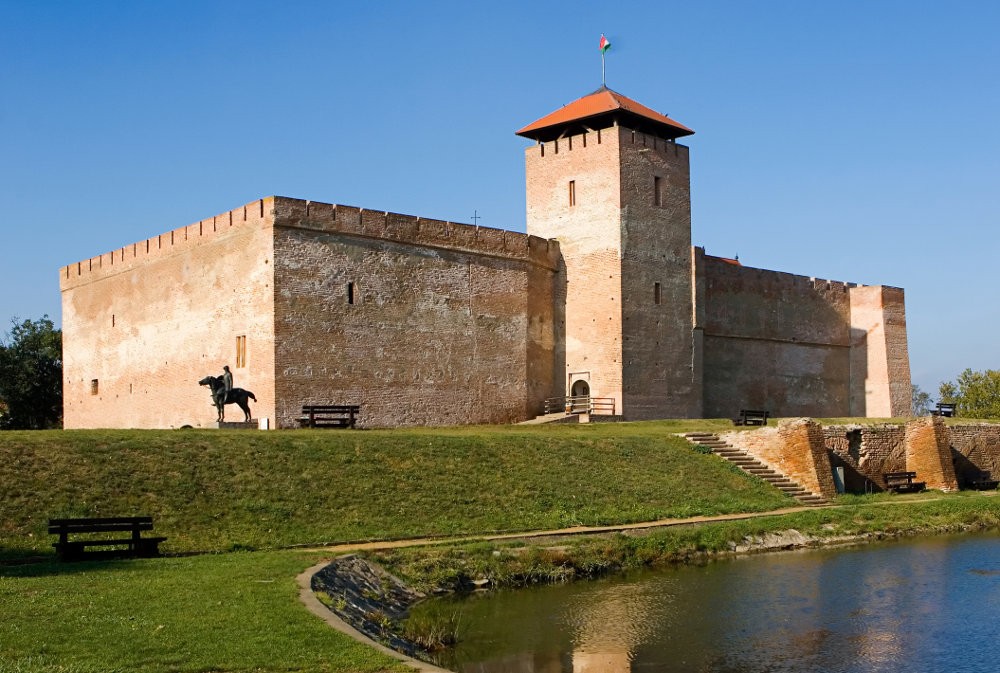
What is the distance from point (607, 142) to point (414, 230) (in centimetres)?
633

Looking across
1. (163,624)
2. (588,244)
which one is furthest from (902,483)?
(163,624)

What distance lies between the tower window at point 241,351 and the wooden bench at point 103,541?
1154 centimetres

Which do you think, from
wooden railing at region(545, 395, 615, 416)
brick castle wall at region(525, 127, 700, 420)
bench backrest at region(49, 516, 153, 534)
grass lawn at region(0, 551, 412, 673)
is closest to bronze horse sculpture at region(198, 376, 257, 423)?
wooden railing at region(545, 395, 615, 416)

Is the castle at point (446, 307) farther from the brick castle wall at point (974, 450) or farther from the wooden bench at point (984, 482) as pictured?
the wooden bench at point (984, 482)

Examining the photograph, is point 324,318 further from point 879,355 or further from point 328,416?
point 879,355

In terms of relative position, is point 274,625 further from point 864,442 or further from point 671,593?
point 864,442

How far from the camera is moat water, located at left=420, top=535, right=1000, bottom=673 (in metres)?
10.5

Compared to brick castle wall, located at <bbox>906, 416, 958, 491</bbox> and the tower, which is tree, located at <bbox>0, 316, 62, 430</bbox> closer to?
the tower

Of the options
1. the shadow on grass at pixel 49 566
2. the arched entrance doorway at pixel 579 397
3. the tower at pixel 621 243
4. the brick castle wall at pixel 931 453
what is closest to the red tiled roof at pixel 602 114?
the tower at pixel 621 243

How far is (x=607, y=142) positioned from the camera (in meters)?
29.8

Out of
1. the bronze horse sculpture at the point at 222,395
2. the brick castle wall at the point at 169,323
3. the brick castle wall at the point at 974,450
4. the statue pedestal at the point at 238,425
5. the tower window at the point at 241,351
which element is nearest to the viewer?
the statue pedestal at the point at 238,425

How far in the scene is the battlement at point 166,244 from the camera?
25094mm

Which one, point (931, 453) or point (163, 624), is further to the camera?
point (931, 453)

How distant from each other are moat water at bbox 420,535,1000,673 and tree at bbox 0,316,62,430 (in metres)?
27.6
